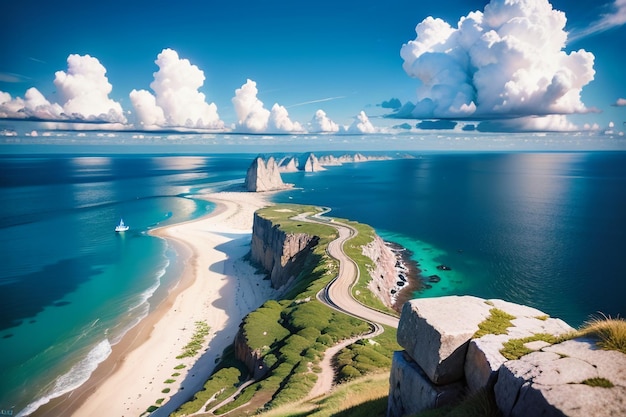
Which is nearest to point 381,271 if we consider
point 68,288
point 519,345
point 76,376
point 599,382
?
point 76,376

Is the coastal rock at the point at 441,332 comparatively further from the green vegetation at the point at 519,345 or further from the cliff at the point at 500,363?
the green vegetation at the point at 519,345

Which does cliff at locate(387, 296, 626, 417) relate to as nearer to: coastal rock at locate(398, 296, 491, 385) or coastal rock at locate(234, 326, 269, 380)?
coastal rock at locate(398, 296, 491, 385)

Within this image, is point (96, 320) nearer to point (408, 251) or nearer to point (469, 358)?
point (469, 358)

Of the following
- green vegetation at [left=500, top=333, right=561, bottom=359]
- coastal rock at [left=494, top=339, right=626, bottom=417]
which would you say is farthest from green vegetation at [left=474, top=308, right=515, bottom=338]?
coastal rock at [left=494, top=339, right=626, bottom=417]

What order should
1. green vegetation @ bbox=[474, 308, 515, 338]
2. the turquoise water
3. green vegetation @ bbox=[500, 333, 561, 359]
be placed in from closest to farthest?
green vegetation @ bbox=[500, 333, 561, 359] < green vegetation @ bbox=[474, 308, 515, 338] < the turquoise water

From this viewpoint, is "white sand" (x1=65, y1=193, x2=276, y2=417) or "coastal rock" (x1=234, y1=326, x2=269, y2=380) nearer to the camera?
"coastal rock" (x1=234, y1=326, x2=269, y2=380)

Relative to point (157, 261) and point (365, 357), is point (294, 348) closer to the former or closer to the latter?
point (365, 357)

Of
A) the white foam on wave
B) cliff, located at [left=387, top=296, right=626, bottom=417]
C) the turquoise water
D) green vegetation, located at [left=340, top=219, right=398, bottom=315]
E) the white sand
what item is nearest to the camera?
cliff, located at [left=387, top=296, right=626, bottom=417]

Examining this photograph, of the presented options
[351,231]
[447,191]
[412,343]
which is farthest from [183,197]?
[412,343]
